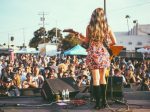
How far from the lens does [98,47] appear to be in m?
5.35

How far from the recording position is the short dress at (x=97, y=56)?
5.32 metres

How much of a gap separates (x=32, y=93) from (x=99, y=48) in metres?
3.96

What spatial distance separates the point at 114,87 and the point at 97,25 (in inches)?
60.2

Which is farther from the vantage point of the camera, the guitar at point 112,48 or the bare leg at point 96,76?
the guitar at point 112,48

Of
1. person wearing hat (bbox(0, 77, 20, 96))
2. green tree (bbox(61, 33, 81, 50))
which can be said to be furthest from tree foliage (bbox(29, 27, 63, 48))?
person wearing hat (bbox(0, 77, 20, 96))

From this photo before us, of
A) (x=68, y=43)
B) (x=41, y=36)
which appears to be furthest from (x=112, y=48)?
(x=41, y=36)

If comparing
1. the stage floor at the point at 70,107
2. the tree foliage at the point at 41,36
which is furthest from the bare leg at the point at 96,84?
the tree foliage at the point at 41,36

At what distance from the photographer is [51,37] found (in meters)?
87.3

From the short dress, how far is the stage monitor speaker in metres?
0.81

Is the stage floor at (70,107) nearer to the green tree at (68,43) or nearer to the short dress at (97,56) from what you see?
the short dress at (97,56)

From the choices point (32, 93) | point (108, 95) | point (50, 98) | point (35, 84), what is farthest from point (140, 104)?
point (35, 84)

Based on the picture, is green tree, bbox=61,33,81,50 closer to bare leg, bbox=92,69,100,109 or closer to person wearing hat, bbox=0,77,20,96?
person wearing hat, bbox=0,77,20,96

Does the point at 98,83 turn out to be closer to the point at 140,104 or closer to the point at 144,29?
the point at 140,104

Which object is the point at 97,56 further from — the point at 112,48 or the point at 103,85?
the point at 103,85
